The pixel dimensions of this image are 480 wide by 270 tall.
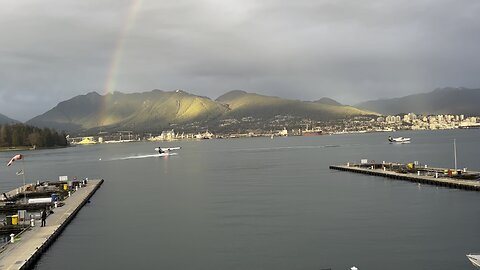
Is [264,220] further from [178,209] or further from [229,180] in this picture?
[229,180]

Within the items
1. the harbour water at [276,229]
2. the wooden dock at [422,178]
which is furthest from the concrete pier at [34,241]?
the wooden dock at [422,178]

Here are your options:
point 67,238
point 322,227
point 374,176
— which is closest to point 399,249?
point 322,227

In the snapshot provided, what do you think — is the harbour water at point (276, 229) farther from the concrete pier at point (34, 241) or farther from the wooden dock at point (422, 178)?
the wooden dock at point (422, 178)

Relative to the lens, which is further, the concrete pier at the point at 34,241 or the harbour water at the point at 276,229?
the harbour water at the point at 276,229

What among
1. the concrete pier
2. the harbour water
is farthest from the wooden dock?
the concrete pier

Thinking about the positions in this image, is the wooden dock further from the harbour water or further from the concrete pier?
the concrete pier

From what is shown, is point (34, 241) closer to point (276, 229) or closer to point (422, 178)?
point (276, 229)
